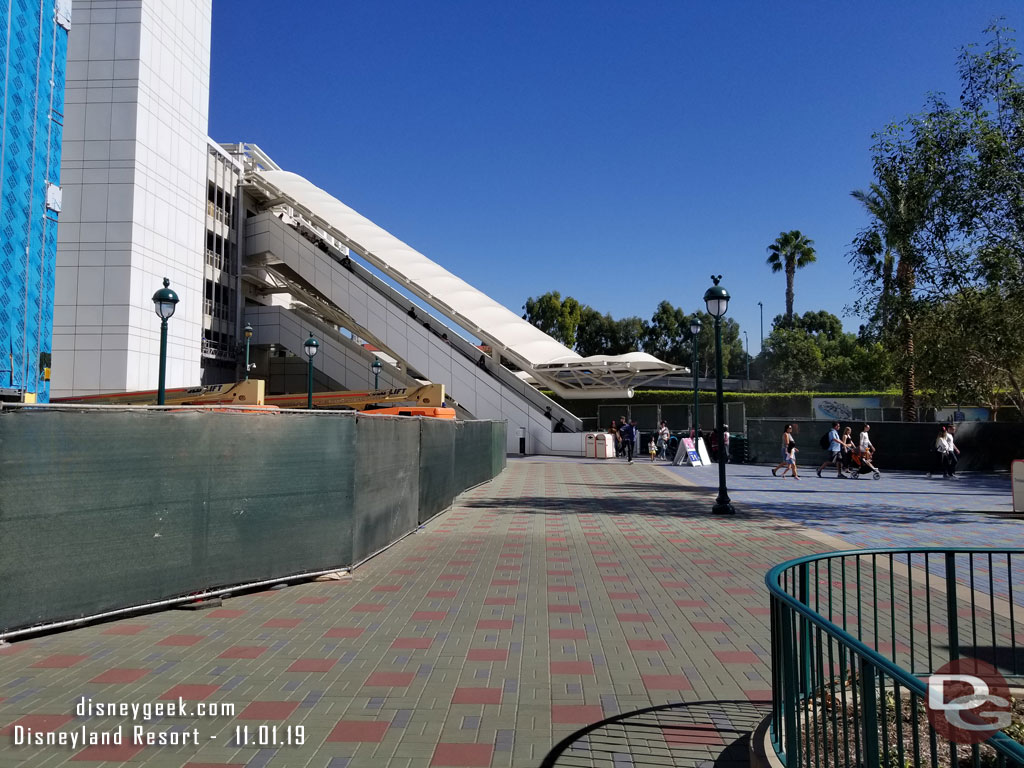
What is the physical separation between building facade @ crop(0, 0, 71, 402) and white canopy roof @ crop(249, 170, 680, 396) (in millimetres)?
20668

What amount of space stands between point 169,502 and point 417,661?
8.94 ft

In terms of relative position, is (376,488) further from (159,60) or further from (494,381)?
(159,60)

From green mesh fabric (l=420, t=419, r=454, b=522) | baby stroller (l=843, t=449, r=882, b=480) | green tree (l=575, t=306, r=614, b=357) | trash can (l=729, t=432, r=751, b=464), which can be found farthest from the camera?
green tree (l=575, t=306, r=614, b=357)

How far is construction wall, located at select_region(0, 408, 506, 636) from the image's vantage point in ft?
17.6

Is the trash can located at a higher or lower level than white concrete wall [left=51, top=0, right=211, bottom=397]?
lower

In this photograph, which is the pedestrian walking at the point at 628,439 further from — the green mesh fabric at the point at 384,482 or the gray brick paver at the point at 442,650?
the gray brick paver at the point at 442,650

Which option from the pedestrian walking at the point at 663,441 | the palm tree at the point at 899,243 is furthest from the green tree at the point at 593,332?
the palm tree at the point at 899,243

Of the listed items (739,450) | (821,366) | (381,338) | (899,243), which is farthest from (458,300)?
(821,366)

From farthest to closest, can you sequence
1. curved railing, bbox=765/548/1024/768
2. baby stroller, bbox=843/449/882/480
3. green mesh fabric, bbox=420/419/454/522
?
1. baby stroller, bbox=843/449/882/480
2. green mesh fabric, bbox=420/419/454/522
3. curved railing, bbox=765/548/1024/768

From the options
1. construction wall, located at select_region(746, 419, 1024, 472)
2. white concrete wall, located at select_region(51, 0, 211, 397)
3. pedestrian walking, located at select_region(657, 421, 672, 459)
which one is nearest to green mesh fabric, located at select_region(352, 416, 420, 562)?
construction wall, located at select_region(746, 419, 1024, 472)

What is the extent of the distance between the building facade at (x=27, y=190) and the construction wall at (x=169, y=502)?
2411 cm

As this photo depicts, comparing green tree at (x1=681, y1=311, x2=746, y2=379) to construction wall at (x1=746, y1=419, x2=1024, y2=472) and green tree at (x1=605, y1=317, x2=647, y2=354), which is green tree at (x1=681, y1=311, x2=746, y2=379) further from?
construction wall at (x1=746, y1=419, x2=1024, y2=472)

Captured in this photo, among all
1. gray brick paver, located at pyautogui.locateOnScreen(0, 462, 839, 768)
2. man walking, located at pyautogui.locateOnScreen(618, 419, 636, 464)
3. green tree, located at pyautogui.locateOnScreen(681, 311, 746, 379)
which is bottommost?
gray brick paver, located at pyautogui.locateOnScreen(0, 462, 839, 768)

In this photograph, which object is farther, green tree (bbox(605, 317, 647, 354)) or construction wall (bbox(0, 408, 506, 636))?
green tree (bbox(605, 317, 647, 354))
